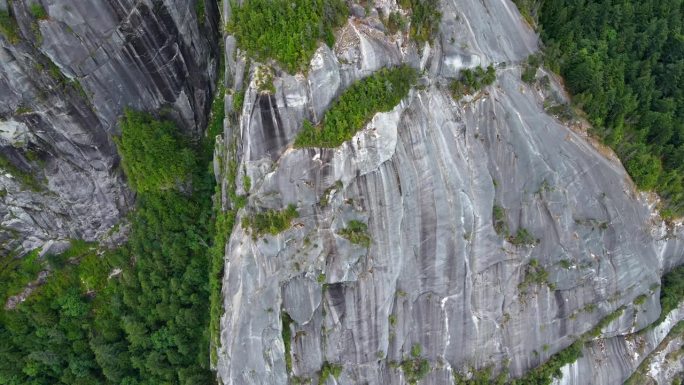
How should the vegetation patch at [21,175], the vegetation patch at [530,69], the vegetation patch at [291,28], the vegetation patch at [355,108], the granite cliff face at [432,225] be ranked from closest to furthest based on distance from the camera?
1. the vegetation patch at [291,28]
2. the vegetation patch at [355,108]
3. the granite cliff face at [432,225]
4. the vegetation patch at [530,69]
5. the vegetation patch at [21,175]

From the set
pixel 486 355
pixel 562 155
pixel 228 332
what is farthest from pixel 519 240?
pixel 228 332

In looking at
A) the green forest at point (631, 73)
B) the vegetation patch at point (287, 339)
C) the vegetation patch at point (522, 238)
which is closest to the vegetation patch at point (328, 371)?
the vegetation patch at point (287, 339)

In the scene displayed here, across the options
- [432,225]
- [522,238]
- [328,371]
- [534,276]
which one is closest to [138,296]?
[328,371]

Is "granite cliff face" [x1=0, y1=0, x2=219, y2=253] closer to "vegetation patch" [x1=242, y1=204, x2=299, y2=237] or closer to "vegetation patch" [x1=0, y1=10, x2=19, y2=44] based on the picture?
"vegetation patch" [x1=0, y1=10, x2=19, y2=44]

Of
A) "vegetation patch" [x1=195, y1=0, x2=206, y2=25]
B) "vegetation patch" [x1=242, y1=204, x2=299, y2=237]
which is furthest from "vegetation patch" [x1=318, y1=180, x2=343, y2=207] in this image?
"vegetation patch" [x1=195, y1=0, x2=206, y2=25]

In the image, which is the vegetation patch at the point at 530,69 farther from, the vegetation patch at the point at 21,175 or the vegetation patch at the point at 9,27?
the vegetation patch at the point at 21,175

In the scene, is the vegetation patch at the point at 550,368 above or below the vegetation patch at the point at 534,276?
below
